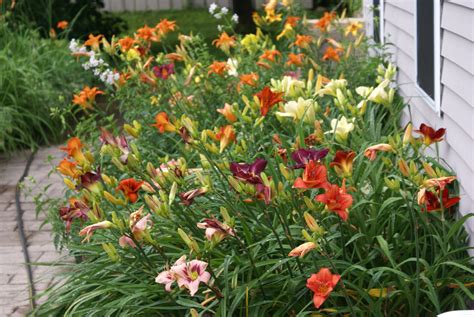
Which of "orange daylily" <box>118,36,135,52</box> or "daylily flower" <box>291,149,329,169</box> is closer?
"daylily flower" <box>291,149,329,169</box>

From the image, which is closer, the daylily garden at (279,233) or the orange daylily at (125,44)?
the daylily garden at (279,233)

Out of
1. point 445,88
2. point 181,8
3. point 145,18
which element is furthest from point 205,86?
point 181,8

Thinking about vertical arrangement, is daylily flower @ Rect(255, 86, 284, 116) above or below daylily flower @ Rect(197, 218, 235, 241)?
above

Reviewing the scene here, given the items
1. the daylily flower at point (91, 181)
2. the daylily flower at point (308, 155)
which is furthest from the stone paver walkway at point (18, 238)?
the daylily flower at point (308, 155)

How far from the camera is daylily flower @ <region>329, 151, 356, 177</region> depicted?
3436 mm

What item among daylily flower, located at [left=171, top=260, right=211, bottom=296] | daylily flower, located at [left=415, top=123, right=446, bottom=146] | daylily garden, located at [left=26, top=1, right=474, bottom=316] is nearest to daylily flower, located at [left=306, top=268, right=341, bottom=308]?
daylily garden, located at [left=26, top=1, right=474, bottom=316]

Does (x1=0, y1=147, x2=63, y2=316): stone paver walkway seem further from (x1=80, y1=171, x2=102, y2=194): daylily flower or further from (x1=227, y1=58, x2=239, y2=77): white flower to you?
(x1=227, y1=58, x2=239, y2=77): white flower

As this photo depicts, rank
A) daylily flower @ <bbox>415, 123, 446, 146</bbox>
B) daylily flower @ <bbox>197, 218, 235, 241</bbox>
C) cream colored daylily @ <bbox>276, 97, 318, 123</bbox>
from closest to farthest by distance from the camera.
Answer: daylily flower @ <bbox>197, 218, 235, 241</bbox>
daylily flower @ <bbox>415, 123, 446, 146</bbox>
cream colored daylily @ <bbox>276, 97, 318, 123</bbox>

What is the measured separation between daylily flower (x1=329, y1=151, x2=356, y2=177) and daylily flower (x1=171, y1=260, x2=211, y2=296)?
0.60 m

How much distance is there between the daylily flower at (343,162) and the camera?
344 cm

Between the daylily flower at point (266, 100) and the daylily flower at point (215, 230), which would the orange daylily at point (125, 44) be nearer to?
the daylily flower at point (266, 100)

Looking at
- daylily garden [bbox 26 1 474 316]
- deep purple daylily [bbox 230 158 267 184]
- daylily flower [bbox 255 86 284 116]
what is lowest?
daylily garden [bbox 26 1 474 316]

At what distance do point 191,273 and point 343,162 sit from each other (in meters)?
0.68

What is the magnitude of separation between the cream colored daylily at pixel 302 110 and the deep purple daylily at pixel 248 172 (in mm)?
749
